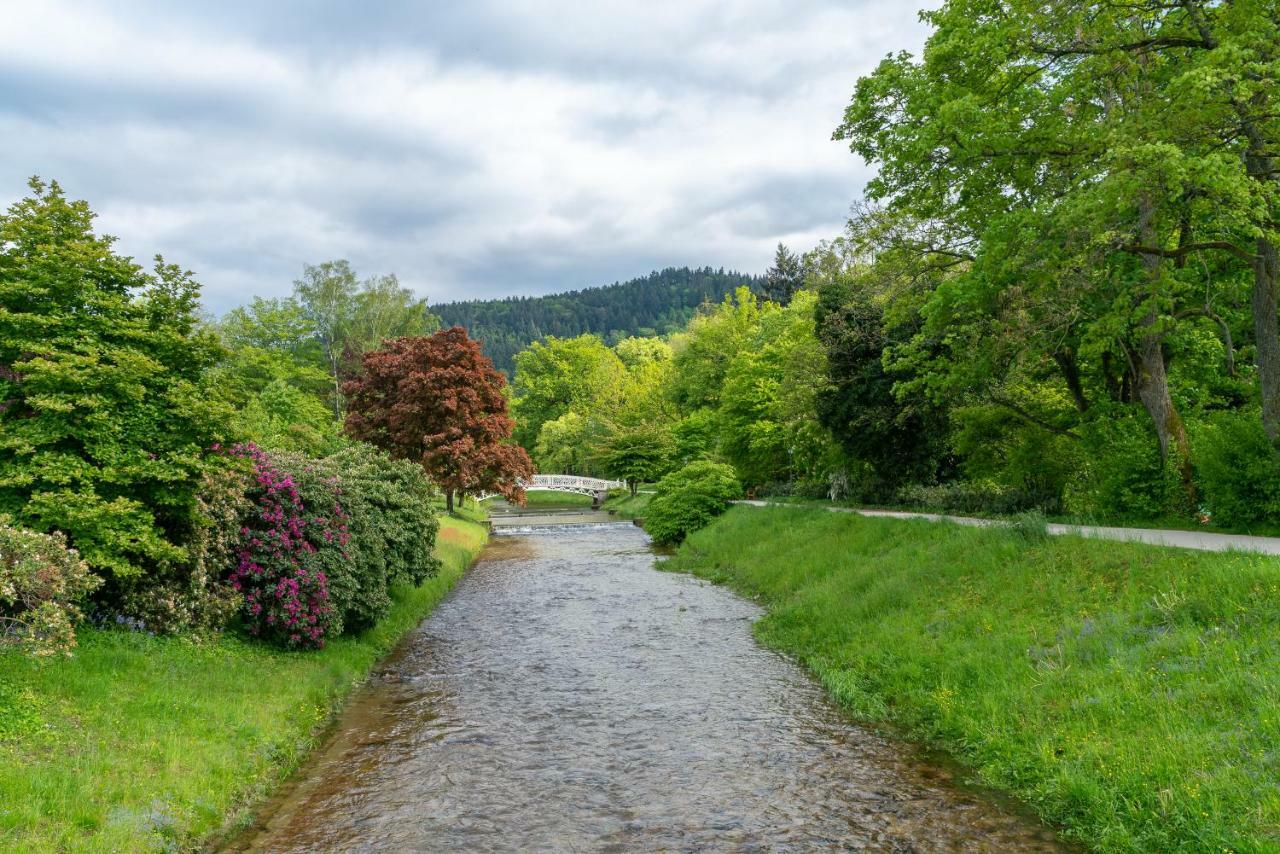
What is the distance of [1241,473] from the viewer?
13203 mm

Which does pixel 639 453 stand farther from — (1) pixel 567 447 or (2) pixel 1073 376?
(2) pixel 1073 376

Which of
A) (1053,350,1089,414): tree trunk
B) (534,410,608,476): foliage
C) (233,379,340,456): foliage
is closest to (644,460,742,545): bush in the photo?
(233,379,340,456): foliage

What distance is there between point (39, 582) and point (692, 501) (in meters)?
28.2

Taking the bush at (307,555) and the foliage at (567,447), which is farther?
the foliage at (567,447)

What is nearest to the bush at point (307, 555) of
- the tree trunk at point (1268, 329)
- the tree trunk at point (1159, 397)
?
the tree trunk at point (1159, 397)

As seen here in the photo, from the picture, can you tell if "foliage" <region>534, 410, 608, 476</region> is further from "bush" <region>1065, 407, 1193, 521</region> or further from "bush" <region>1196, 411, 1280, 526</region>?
"bush" <region>1196, 411, 1280, 526</region>

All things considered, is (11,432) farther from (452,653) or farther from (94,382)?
(452,653)

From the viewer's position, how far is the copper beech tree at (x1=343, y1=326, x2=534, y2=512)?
34.2 meters

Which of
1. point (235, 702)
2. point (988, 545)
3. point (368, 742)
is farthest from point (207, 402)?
point (988, 545)

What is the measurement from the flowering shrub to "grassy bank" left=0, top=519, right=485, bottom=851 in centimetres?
84

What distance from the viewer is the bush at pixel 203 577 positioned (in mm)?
10539

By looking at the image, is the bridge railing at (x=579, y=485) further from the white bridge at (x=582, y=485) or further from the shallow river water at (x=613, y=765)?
the shallow river water at (x=613, y=765)

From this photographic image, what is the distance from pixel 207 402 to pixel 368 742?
511 centimetres

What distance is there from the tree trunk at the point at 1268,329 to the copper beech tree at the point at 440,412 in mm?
27951
